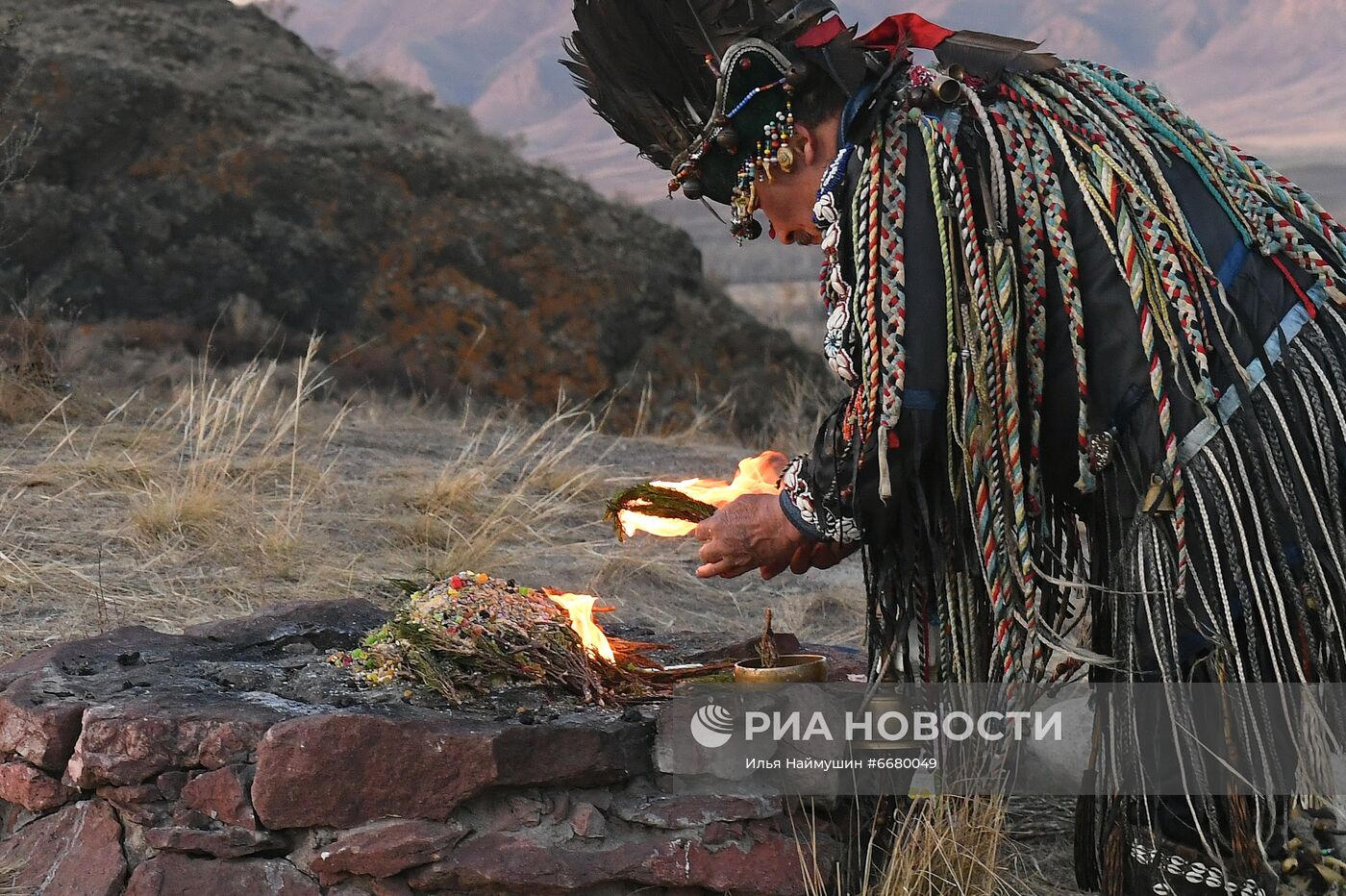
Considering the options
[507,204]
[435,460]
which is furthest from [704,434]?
[507,204]

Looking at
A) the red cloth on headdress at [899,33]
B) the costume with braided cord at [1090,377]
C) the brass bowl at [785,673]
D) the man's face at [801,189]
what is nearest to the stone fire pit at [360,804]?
the brass bowl at [785,673]

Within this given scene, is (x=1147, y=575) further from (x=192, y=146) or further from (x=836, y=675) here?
(x=192, y=146)

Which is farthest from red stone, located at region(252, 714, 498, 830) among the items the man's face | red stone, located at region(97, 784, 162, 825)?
the man's face

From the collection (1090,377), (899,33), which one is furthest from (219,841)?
(899,33)

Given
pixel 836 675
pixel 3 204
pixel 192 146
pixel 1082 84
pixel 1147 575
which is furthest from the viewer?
pixel 192 146

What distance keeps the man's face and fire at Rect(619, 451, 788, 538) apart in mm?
475

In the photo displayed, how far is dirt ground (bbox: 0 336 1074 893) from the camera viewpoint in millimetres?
4484

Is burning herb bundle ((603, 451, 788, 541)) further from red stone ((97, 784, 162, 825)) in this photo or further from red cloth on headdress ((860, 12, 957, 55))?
red stone ((97, 784, 162, 825))

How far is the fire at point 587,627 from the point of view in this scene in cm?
312

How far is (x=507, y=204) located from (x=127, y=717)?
1126cm

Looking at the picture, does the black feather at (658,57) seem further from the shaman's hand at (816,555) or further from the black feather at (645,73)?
the shaman's hand at (816,555)

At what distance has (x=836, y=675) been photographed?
3217mm

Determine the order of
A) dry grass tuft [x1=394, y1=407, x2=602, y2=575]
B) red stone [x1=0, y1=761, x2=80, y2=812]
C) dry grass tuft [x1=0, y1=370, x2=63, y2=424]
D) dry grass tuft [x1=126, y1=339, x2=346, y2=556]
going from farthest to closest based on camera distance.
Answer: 1. dry grass tuft [x1=0, y1=370, x2=63, y2=424]
2. dry grass tuft [x1=394, y1=407, x2=602, y2=575]
3. dry grass tuft [x1=126, y1=339, x2=346, y2=556]
4. red stone [x1=0, y1=761, x2=80, y2=812]

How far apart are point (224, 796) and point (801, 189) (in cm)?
161
